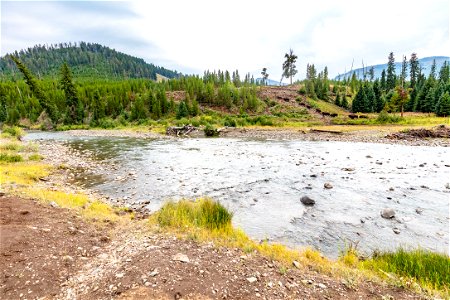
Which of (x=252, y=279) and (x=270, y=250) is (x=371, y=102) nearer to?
(x=270, y=250)

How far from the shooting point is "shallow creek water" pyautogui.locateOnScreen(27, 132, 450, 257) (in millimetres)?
8578

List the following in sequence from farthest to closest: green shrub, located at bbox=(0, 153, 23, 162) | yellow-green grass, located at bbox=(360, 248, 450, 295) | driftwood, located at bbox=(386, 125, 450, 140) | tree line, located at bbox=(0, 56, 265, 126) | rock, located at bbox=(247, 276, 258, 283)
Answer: tree line, located at bbox=(0, 56, 265, 126) → driftwood, located at bbox=(386, 125, 450, 140) → green shrub, located at bbox=(0, 153, 23, 162) → yellow-green grass, located at bbox=(360, 248, 450, 295) → rock, located at bbox=(247, 276, 258, 283)

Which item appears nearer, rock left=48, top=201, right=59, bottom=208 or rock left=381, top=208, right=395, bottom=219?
rock left=48, top=201, right=59, bottom=208

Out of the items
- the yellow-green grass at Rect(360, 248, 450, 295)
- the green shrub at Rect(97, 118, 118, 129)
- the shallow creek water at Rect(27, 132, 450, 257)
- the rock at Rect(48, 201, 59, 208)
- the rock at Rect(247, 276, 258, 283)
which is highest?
the green shrub at Rect(97, 118, 118, 129)

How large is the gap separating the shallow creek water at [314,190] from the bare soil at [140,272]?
2532 mm

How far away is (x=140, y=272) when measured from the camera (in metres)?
5.16

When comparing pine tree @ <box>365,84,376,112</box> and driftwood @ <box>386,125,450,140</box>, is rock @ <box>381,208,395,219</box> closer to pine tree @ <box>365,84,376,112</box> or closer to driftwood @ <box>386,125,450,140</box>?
driftwood @ <box>386,125,450,140</box>

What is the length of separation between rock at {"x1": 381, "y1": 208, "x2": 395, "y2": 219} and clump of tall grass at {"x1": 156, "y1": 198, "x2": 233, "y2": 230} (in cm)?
623

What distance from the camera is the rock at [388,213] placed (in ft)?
32.1

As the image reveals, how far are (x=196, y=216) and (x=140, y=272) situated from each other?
319cm

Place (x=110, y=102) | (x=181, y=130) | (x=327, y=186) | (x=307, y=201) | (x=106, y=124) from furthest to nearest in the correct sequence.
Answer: (x=110, y=102) → (x=106, y=124) → (x=181, y=130) → (x=327, y=186) → (x=307, y=201)

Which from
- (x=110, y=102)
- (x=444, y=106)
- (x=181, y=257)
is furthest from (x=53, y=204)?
(x=110, y=102)

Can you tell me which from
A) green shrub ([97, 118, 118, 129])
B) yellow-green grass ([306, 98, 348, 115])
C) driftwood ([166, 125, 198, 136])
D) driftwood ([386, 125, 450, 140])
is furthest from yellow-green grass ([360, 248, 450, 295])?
yellow-green grass ([306, 98, 348, 115])

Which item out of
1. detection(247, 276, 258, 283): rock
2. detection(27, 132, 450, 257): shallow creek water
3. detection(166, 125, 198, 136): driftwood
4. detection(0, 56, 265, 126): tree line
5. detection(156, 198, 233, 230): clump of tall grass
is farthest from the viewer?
detection(0, 56, 265, 126): tree line
